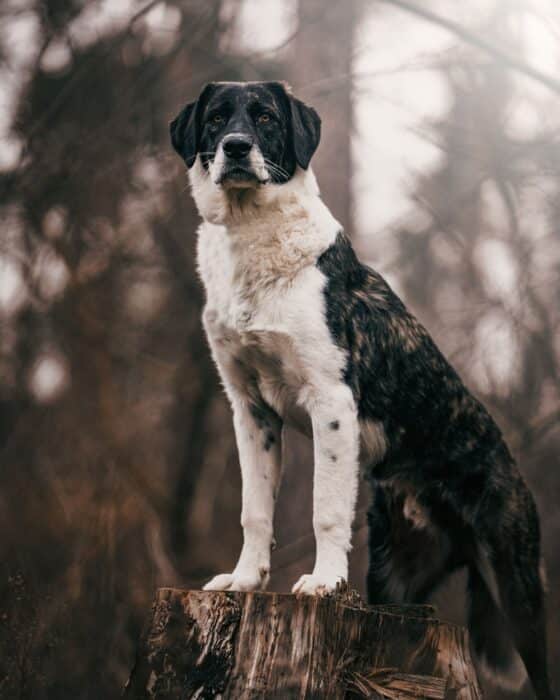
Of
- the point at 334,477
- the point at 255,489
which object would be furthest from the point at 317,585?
the point at 255,489

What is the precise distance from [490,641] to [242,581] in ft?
4.16

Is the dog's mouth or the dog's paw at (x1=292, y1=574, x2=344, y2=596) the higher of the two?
the dog's mouth

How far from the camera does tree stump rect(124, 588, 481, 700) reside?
2.68 m

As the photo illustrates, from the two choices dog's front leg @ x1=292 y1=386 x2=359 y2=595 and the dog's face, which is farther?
the dog's face

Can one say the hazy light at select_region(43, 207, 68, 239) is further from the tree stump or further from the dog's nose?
the tree stump

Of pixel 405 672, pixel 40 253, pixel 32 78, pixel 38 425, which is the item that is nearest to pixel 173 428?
pixel 38 425

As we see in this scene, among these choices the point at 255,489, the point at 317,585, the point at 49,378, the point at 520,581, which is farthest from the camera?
the point at 49,378

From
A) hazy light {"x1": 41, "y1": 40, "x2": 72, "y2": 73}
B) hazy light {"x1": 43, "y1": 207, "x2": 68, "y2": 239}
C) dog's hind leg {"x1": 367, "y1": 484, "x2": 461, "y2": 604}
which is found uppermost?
hazy light {"x1": 41, "y1": 40, "x2": 72, "y2": 73}

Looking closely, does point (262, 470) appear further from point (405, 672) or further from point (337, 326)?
point (405, 672)

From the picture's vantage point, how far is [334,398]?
10.2 feet

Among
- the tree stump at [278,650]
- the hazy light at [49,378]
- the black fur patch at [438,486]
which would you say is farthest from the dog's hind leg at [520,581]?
the hazy light at [49,378]

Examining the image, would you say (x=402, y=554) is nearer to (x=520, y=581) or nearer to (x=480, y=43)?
(x=520, y=581)

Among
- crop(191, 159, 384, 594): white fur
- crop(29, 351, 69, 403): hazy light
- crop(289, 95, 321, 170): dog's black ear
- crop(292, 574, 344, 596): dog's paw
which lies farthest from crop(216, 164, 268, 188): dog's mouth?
crop(29, 351, 69, 403): hazy light

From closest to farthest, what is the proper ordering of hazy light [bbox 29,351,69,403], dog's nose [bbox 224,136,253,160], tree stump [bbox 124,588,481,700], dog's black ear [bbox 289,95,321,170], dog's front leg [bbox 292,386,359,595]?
1. tree stump [bbox 124,588,481,700]
2. dog's front leg [bbox 292,386,359,595]
3. dog's nose [bbox 224,136,253,160]
4. dog's black ear [bbox 289,95,321,170]
5. hazy light [bbox 29,351,69,403]
